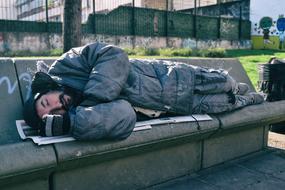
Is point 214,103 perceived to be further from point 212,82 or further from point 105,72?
point 105,72

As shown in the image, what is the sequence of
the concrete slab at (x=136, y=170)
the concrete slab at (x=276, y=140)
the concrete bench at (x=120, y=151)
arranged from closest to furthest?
1. the concrete bench at (x=120, y=151)
2. the concrete slab at (x=136, y=170)
3. the concrete slab at (x=276, y=140)

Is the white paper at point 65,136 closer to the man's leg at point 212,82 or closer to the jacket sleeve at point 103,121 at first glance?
the jacket sleeve at point 103,121

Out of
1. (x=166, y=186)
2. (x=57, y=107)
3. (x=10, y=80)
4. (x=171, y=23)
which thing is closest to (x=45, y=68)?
(x=10, y=80)

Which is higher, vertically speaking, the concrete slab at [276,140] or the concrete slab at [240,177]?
the concrete slab at [276,140]

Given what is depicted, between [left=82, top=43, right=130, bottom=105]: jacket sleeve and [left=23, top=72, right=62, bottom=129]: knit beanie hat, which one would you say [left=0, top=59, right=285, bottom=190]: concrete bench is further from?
[left=82, top=43, right=130, bottom=105]: jacket sleeve

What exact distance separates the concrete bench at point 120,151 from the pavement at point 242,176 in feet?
0.25

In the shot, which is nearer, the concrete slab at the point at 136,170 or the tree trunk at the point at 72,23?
the concrete slab at the point at 136,170

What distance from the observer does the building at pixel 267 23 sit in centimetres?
3041

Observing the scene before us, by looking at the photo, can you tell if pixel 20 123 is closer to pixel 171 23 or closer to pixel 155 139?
pixel 155 139

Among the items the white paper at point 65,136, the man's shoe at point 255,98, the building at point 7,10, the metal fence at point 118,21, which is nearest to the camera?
the white paper at point 65,136

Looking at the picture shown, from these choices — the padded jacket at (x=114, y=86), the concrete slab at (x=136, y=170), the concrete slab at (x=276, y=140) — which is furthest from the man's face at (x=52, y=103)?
the concrete slab at (x=276, y=140)

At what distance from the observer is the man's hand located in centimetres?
250

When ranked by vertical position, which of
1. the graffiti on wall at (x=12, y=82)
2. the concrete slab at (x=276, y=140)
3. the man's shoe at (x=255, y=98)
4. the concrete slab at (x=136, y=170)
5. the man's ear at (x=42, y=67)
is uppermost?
the man's ear at (x=42, y=67)

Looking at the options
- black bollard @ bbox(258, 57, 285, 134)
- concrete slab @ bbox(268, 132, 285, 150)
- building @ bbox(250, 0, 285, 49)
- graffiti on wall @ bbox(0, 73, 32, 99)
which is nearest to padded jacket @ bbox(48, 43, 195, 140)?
graffiti on wall @ bbox(0, 73, 32, 99)
